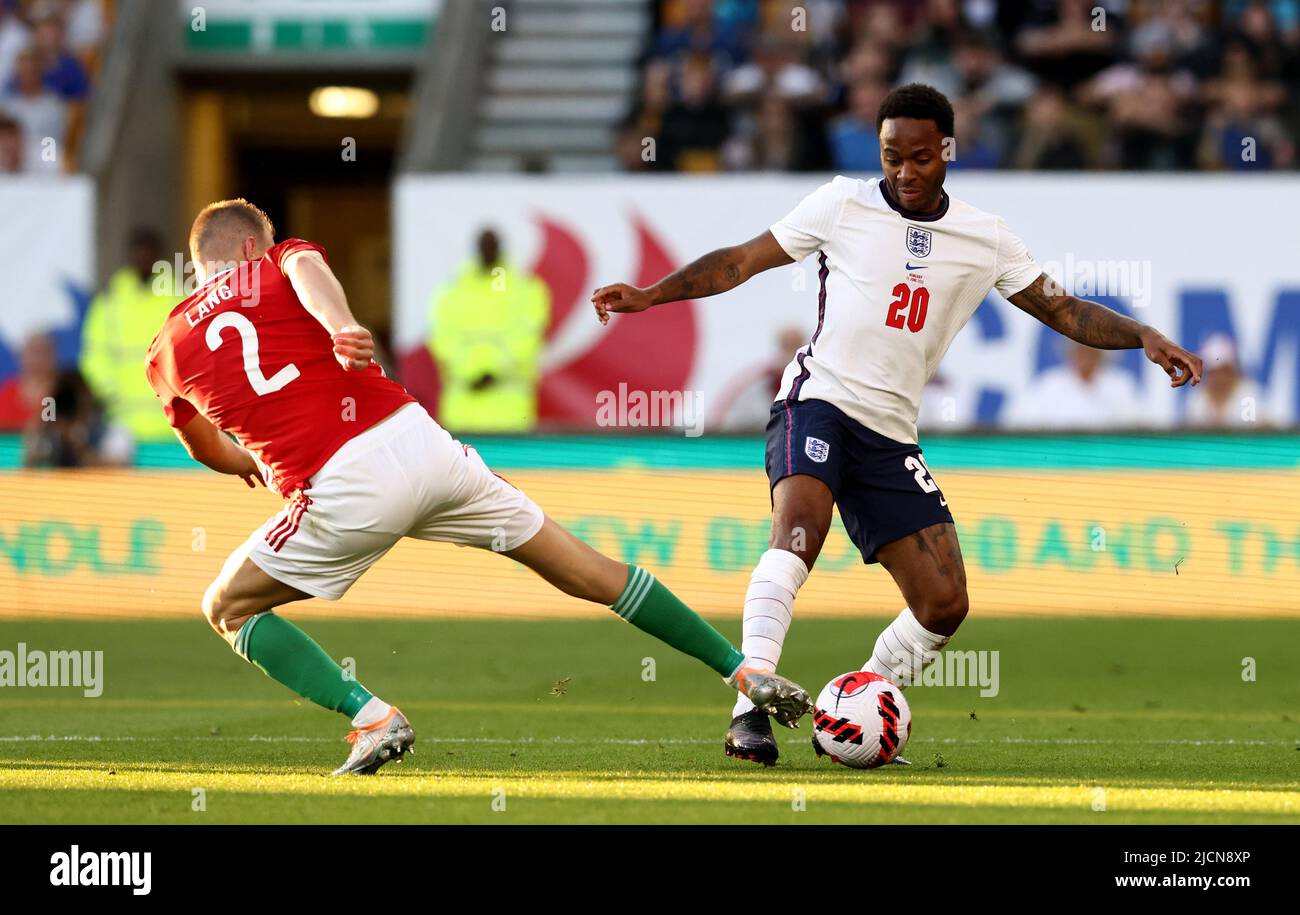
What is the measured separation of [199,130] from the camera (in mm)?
20375

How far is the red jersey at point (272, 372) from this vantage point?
6543mm

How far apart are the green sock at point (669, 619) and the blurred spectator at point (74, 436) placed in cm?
634

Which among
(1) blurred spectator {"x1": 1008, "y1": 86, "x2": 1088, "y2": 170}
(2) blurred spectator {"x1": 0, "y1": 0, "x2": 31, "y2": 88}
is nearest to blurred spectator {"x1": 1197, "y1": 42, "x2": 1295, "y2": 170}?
(1) blurred spectator {"x1": 1008, "y1": 86, "x2": 1088, "y2": 170}

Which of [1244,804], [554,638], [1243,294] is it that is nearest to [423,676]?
[554,638]

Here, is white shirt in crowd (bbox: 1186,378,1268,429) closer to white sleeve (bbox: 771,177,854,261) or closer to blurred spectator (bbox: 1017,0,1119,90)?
blurred spectator (bbox: 1017,0,1119,90)

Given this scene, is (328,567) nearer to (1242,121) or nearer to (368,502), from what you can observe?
(368,502)

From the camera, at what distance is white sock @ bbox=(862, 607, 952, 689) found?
714cm

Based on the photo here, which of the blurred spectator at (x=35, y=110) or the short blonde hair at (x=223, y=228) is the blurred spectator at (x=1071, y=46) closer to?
the blurred spectator at (x=35, y=110)

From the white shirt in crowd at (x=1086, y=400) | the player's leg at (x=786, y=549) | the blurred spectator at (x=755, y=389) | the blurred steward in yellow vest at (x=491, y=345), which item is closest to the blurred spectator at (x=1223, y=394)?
the white shirt in crowd at (x=1086, y=400)

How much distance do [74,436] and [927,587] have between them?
8.17m

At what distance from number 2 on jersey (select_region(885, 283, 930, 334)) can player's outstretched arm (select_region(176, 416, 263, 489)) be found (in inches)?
88.2

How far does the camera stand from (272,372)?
6.56 meters

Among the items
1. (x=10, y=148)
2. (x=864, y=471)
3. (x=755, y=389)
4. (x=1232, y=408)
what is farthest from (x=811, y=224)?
(x=10, y=148)

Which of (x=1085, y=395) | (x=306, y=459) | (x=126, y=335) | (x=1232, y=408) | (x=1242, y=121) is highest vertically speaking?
(x=1242, y=121)
